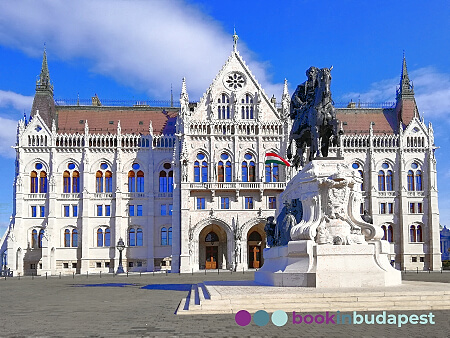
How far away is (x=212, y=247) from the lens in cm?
6469

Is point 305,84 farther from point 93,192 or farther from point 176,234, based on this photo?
point 93,192

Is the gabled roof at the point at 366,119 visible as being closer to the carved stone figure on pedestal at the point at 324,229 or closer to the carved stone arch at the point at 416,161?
the carved stone arch at the point at 416,161

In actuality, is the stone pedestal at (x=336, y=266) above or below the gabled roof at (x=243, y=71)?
below

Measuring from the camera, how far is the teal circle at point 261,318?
14.2 m

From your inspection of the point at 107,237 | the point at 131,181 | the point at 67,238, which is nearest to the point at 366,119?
the point at 131,181

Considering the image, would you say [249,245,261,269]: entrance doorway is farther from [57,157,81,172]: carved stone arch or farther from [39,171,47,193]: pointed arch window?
[39,171,47,193]: pointed arch window

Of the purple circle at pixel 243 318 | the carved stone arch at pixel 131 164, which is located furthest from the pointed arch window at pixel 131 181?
the purple circle at pixel 243 318

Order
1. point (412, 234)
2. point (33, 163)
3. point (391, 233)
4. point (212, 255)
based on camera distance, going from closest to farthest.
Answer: point (212, 255) < point (33, 163) < point (412, 234) < point (391, 233)

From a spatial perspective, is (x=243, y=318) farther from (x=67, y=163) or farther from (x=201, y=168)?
(x=67, y=163)

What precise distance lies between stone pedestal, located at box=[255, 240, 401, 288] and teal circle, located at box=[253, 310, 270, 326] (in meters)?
4.30

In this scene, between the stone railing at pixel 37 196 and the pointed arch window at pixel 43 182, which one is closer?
the stone railing at pixel 37 196

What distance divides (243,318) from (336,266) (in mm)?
6030

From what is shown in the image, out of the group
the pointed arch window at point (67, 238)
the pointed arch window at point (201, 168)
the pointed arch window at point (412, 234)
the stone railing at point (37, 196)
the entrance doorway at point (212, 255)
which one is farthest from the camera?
the pointed arch window at point (412, 234)

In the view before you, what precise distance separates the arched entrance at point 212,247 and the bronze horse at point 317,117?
39.9 m
